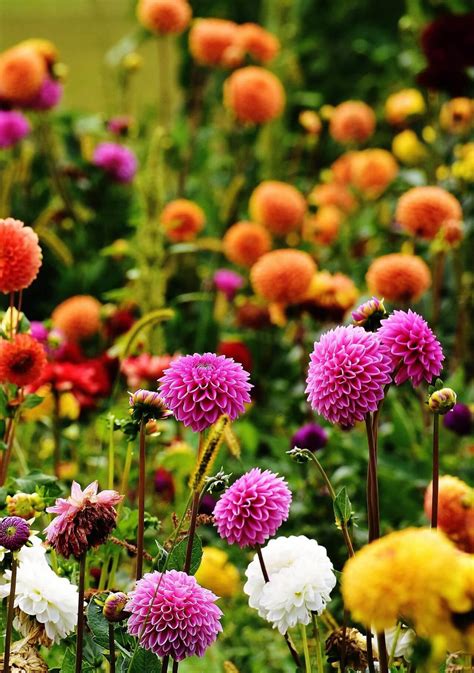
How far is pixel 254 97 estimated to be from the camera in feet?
8.10

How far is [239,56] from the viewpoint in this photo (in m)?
2.63

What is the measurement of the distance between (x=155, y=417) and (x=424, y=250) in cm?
165

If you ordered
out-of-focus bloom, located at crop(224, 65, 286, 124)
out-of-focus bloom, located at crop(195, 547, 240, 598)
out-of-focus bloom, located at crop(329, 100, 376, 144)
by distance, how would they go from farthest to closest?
out-of-focus bloom, located at crop(329, 100, 376, 144)
out-of-focus bloom, located at crop(224, 65, 286, 124)
out-of-focus bloom, located at crop(195, 547, 240, 598)

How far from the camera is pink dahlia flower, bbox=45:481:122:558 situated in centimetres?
73

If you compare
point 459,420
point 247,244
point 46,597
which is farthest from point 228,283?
point 46,597

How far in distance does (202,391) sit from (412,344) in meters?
0.16

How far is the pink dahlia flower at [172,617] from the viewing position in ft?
2.37

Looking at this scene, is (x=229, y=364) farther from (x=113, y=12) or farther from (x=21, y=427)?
(x=113, y=12)

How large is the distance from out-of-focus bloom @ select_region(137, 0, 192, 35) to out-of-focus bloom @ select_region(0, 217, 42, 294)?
5.44 feet

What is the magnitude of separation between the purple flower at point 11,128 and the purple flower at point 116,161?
19 cm

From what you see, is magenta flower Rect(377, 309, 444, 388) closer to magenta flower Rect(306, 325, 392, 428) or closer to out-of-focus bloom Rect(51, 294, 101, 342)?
magenta flower Rect(306, 325, 392, 428)

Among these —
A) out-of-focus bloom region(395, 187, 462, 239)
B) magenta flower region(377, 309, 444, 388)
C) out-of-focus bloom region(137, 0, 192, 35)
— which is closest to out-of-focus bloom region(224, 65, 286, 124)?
out-of-focus bloom region(137, 0, 192, 35)

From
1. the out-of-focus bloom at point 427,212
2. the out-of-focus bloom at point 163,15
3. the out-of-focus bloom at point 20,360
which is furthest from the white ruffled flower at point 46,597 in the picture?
the out-of-focus bloom at point 163,15

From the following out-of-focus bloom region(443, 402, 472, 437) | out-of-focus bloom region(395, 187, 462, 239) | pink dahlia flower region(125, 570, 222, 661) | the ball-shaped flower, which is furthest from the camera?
the ball-shaped flower
